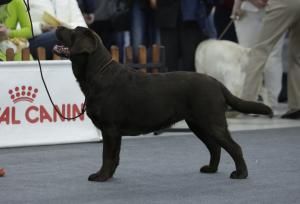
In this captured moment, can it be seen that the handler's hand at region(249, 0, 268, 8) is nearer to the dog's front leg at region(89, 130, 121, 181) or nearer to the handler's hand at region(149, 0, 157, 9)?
the handler's hand at region(149, 0, 157, 9)

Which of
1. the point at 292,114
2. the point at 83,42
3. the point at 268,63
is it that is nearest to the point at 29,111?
the point at 83,42

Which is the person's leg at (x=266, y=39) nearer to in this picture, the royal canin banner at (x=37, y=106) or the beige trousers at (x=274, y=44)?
the beige trousers at (x=274, y=44)

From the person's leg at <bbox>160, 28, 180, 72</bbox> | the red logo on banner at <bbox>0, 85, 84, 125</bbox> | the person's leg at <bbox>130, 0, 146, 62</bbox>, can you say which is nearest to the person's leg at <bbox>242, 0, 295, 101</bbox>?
the person's leg at <bbox>160, 28, 180, 72</bbox>

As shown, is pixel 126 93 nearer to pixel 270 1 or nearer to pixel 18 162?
pixel 18 162

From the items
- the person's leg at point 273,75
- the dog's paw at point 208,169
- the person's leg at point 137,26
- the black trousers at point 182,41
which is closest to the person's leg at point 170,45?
the black trousers at point 182,41

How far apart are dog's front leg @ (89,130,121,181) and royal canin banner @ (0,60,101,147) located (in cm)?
180

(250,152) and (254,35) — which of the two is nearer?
(250,152)

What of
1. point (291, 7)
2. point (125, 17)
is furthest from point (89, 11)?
point (291, 7)

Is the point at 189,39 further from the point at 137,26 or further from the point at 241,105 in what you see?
the point at 241,105

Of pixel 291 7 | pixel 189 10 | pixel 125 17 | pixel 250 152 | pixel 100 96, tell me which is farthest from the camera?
pixel 125 17

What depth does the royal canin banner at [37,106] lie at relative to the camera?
6.53 meters

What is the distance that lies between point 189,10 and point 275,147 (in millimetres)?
2778

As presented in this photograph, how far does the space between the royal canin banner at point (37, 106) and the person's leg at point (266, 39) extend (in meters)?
2.20

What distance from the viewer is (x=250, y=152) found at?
6.24 meters
